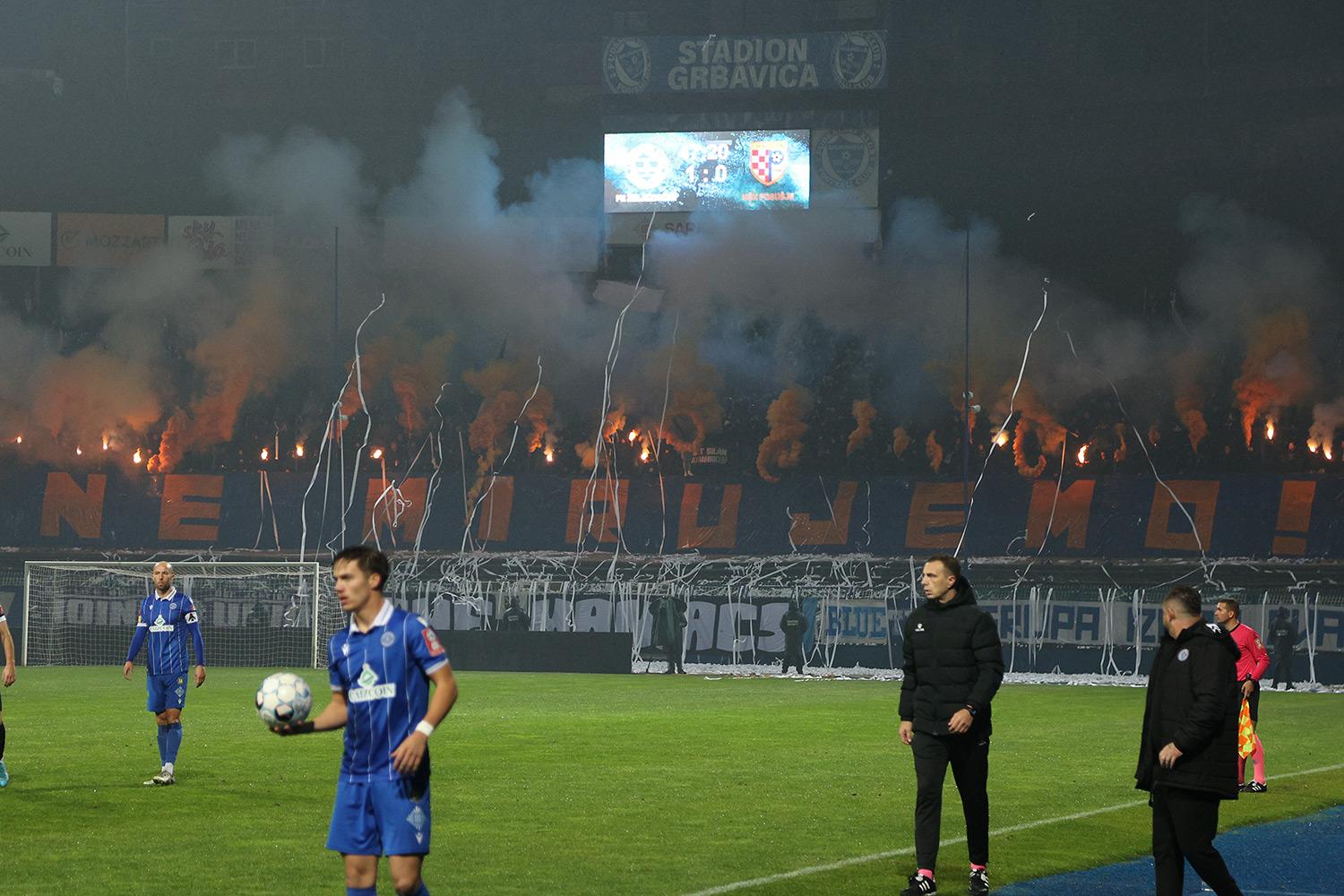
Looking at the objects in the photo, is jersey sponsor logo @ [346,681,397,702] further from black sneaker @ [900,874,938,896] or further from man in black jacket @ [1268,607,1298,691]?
man in black jacket @ [1268,607,1298,691]

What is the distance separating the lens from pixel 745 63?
54.5 metres

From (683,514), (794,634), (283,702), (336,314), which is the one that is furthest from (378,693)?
(683,514)

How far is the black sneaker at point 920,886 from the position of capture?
9344 mm

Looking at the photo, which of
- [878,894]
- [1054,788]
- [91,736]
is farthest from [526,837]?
[91,736]

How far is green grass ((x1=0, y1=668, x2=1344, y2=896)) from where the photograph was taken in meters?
10.6

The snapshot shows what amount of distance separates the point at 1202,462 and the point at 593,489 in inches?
702

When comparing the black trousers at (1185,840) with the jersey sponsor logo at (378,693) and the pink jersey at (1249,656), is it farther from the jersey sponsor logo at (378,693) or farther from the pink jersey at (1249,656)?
the pink jersey at (1249,656)

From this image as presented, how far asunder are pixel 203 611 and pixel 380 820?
3960 centimetres

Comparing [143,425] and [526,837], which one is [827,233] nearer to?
[143,425]

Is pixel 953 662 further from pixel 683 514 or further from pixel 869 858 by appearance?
pixel 683 514

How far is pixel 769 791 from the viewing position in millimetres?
15070

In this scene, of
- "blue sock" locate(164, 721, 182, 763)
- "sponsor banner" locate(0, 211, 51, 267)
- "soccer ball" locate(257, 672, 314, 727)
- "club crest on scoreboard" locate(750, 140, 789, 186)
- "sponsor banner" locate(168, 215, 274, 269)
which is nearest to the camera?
"soccer ball" locate(257, 672, 314, 727)

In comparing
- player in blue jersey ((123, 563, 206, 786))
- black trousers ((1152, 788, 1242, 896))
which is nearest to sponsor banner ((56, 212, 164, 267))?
player in blue jersey ((123, 563, 206, 786))

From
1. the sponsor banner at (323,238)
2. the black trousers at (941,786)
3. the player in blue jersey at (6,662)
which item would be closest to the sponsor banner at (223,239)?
the sponsor banner at (323,238)
